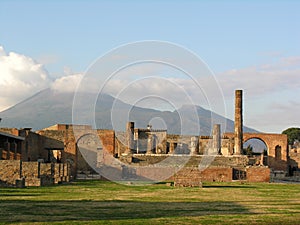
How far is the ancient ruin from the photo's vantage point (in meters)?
36.5

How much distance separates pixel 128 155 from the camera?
57.9 metres

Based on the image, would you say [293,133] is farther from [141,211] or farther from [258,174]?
[141,211]

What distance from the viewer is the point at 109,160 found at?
2261 inches

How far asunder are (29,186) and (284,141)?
2005 inches

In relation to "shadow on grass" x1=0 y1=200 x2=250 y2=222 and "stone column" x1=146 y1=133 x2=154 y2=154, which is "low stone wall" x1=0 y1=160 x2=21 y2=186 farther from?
"stone column" x1=146 y1=133 x2=154 y2=154

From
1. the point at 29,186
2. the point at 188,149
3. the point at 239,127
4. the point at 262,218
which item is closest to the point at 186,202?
the point at 262,218

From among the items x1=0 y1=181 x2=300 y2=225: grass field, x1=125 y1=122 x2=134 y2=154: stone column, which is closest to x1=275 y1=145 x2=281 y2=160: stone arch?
x1=125 y1=122 x2=134 y2=154: stone column

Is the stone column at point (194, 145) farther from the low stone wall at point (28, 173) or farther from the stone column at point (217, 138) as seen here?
the low stone wall at point (28, 173)

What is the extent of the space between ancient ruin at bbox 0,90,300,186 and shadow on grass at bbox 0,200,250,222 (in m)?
11.2

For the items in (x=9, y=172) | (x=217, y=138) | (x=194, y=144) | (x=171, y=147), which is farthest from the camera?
(x=194, y=144)

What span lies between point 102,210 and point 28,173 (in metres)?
15.9

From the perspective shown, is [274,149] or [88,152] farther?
[274,149]

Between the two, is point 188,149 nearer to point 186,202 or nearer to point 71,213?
point 186,202

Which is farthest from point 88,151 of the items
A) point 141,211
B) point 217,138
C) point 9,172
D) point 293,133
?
point 293,133
